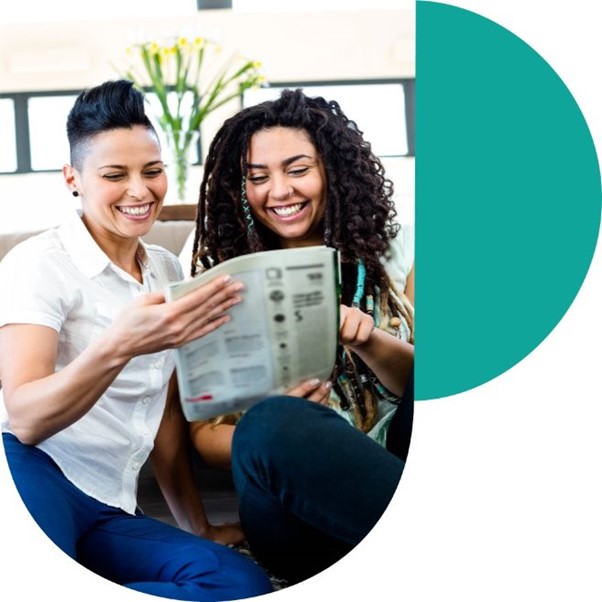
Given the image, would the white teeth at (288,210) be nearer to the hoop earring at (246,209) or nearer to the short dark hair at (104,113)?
the hoop earring at (246,209)

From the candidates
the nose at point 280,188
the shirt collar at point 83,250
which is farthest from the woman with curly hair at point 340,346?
the shirt collar at point 83,250

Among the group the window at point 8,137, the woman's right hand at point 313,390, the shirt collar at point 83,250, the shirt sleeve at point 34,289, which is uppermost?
the window at point 8,137

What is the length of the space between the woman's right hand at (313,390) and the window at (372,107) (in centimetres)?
27

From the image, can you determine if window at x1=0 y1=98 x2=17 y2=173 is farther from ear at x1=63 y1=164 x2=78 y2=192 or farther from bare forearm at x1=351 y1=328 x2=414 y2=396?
bare forearm at x1=351 y1=328 x2=414 y2=396

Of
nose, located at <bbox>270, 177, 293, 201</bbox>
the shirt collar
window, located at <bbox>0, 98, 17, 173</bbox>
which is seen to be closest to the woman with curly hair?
nose, located at <bbox>270, 177, 293, 201</bbox>

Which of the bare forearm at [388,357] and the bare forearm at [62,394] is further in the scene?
the bare forearm at [388,357]

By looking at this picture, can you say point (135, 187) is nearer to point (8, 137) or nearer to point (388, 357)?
point (8, 137)

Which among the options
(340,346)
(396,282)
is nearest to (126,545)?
(340,346)

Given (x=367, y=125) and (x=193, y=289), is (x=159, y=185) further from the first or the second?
(x=367, y=125)

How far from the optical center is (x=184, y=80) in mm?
1099

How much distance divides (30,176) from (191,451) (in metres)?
0.37

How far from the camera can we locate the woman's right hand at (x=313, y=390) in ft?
3.18

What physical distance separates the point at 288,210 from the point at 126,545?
415 mm

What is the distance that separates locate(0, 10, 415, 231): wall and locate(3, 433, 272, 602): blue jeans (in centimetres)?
28
